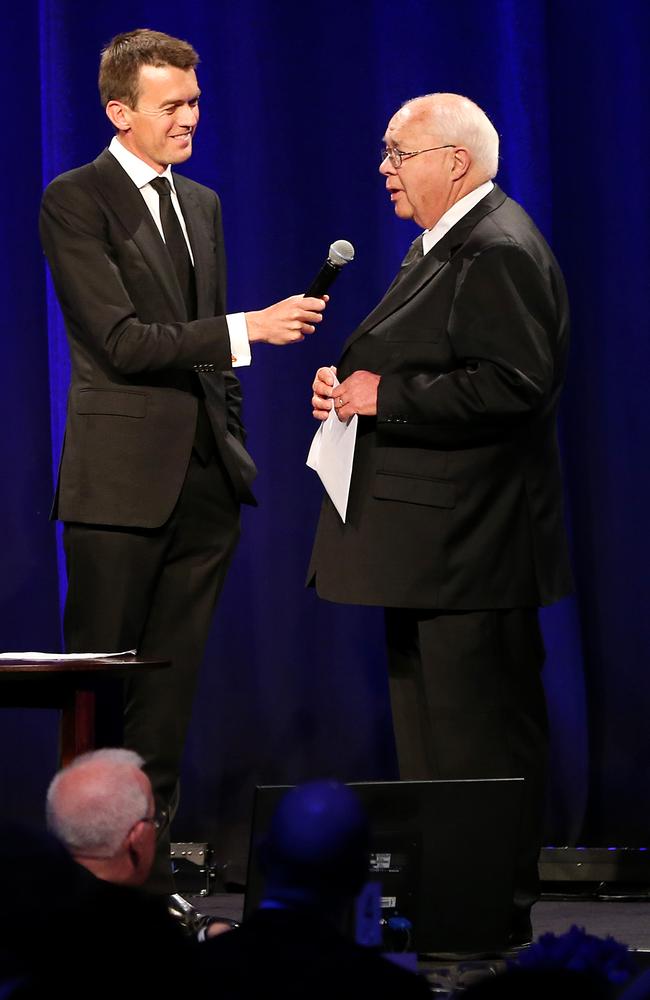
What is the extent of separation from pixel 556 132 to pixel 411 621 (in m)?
1.65

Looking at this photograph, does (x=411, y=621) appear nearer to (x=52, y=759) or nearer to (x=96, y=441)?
(x=96, y=441)

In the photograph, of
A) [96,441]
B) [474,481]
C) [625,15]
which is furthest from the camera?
[625,15]

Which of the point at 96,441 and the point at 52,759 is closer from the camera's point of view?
the point at 96,441

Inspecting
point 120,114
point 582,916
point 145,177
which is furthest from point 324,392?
point 582,916

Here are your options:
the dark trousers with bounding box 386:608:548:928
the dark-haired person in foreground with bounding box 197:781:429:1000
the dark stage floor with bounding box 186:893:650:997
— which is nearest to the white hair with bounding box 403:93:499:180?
the dark trousers with bounding box 386:608:548:928

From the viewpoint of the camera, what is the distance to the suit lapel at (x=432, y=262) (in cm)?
323

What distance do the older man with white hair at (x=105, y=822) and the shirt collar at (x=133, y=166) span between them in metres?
1.71

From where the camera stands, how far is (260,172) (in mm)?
4363

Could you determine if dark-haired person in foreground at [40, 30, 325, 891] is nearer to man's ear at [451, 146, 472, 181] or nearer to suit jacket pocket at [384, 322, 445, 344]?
suit jacket pocket at [384, 322, 445, 344]

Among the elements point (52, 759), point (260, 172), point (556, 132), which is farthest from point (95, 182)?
point (52, 759)

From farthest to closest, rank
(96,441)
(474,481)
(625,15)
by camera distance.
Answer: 1. (625,15)
2. (96,441)
3. (474,481)

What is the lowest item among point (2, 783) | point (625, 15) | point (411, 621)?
point (2, 783)

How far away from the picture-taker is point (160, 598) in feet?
11.5

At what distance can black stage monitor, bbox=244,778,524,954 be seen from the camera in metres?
2.72
